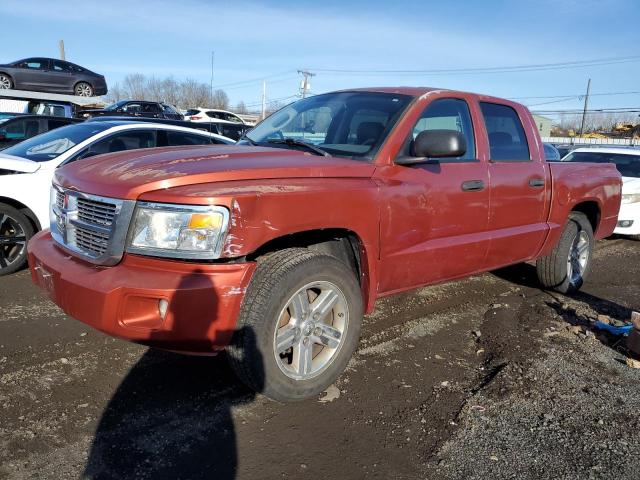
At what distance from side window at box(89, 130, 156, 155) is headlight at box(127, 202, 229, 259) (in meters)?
3.90

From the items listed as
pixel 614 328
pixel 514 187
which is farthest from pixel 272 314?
pixel 614 328

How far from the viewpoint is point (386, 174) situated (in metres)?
3.39

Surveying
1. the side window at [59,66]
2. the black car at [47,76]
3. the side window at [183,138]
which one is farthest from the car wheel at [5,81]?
the side window at [183,138]

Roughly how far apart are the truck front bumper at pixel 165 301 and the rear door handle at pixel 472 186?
1922mm

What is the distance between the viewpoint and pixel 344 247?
11.2 ft

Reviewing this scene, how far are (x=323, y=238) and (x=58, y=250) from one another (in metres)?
1.61

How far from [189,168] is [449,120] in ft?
7.33

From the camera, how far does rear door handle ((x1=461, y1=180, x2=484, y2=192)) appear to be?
3.92m

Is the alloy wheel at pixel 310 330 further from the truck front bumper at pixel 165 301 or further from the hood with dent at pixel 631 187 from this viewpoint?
the hood with dent at pixel 631 187

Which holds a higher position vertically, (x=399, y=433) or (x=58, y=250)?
(x=58, y=250)

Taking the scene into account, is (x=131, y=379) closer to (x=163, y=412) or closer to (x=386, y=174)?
(x=163, y=412)

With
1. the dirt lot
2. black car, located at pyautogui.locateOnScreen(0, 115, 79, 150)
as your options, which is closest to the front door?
the dirt lot

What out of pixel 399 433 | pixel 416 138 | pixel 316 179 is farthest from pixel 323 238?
pixel 399 433

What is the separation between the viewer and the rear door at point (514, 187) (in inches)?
169
